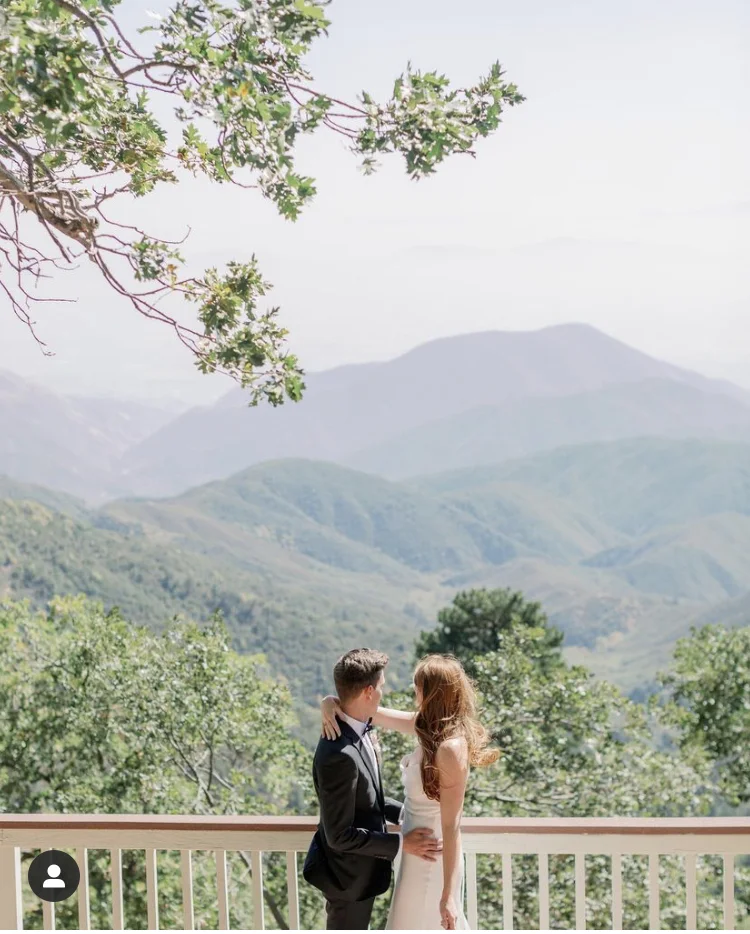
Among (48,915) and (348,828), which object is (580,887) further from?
(48,915)

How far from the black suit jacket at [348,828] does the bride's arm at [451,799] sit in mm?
126

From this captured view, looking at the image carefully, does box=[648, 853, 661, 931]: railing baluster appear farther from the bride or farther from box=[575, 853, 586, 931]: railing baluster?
the bride

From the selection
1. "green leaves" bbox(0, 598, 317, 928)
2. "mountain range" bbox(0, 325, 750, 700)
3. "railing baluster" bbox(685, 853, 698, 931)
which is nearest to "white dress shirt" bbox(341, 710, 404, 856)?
"railing baluster" bbox(685, 853, 698, 931)

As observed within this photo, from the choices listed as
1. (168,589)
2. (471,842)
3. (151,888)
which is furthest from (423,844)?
(168,589)

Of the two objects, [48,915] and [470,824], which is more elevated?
[470,824]

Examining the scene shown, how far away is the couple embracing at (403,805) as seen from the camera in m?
1.89

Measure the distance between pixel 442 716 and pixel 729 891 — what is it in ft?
2.60

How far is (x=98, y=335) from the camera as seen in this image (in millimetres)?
97438

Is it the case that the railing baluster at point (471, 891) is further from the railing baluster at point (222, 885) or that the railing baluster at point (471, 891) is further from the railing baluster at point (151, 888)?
the railing baluster at point (151, 888)

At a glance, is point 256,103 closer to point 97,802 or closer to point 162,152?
point 162,152

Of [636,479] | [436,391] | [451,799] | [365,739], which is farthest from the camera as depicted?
[436,391]

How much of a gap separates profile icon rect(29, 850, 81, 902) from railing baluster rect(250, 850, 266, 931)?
454 mm

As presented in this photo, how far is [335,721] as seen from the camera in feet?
6.34

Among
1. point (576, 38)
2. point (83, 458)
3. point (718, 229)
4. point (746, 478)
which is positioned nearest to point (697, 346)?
point (746, 478)
